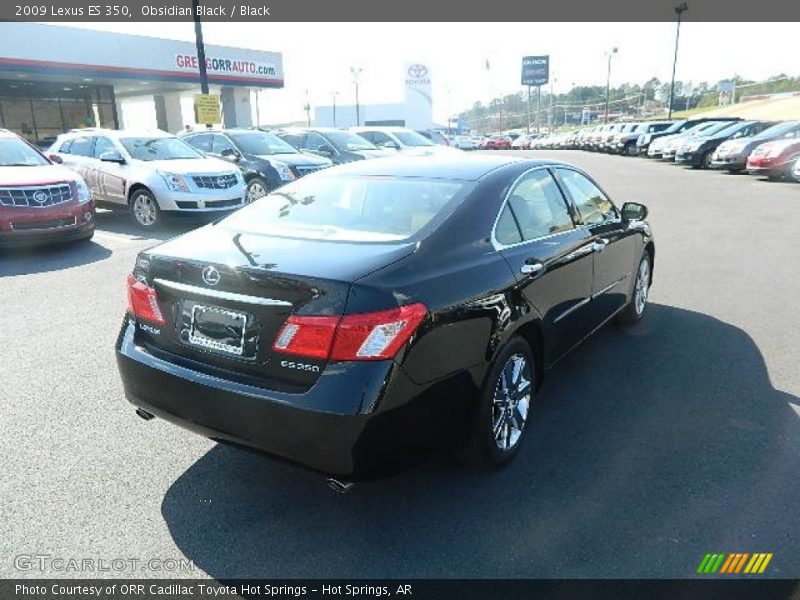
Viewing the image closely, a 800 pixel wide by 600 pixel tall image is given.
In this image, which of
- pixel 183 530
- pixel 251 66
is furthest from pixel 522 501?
pixel 251 66

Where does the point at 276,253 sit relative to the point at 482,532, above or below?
above

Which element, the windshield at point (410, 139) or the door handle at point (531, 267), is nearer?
the door handle at point (531, 267)

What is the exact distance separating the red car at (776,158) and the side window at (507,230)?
17195mm

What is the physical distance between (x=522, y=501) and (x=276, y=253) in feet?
5.47

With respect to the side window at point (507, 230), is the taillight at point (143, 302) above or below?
below

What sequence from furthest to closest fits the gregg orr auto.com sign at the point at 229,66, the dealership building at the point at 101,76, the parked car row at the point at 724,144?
the gregg orr auto.com sign at the point at 229,66 → the dealership building at the point at 101,76 → the parked car row at the point at 724,144

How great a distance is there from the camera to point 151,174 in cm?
1032

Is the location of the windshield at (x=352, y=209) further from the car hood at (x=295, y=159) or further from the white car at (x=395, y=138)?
the white car at (x=395, y=138)

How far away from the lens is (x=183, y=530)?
2814 millimetres

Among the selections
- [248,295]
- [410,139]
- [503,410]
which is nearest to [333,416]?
[248,295]

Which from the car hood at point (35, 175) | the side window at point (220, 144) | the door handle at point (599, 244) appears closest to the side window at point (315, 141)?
the side window at point (220, 144)

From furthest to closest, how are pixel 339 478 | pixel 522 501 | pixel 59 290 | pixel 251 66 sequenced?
pixel 251 66 < pixel 59 290 < pixel 522 501 < pixel 339 478

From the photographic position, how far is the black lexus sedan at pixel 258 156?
488 inches

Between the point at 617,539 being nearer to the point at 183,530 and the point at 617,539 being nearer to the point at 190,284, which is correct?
the point at 183,530
